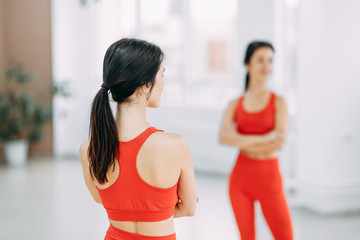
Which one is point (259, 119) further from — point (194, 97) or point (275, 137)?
point (194, 97)

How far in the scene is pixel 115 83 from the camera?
4.17 feet

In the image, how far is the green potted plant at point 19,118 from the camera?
22.7 feet

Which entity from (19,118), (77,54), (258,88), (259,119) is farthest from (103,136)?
(77,54)

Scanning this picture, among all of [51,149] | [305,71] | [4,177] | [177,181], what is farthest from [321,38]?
[51,149]

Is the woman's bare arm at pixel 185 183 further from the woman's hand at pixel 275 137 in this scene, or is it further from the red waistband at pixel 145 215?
the woman's hand at pixel 275 137

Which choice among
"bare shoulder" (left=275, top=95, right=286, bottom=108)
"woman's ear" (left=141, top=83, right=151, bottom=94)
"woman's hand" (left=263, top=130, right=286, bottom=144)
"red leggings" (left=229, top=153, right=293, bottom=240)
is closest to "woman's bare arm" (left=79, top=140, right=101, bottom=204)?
"woman's ear" (left=141, top=83, right=151, bottom=94)

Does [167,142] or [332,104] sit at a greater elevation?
[167,142]

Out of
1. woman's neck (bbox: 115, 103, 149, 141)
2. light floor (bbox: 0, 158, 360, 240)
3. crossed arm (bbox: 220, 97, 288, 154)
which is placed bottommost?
light floor (bbox: 0, 158, 360, 240)

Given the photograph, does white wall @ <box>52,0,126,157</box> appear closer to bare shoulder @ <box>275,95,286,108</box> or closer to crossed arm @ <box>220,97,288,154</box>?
crossed arm @ <box>220,97,288,154</box>

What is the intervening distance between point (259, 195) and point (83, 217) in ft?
7.92

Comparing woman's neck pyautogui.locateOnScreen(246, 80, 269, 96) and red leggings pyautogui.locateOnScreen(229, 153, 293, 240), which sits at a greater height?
woman's neck pyautogui.locateOnScreen(246, 80, 269, 96)

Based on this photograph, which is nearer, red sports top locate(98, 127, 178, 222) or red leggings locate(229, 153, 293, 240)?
red sports top locate(98, 127, 178, 222)

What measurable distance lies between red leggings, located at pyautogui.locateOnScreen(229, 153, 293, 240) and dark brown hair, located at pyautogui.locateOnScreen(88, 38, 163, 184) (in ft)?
4.09

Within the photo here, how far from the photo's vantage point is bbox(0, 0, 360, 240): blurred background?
4195 mm
